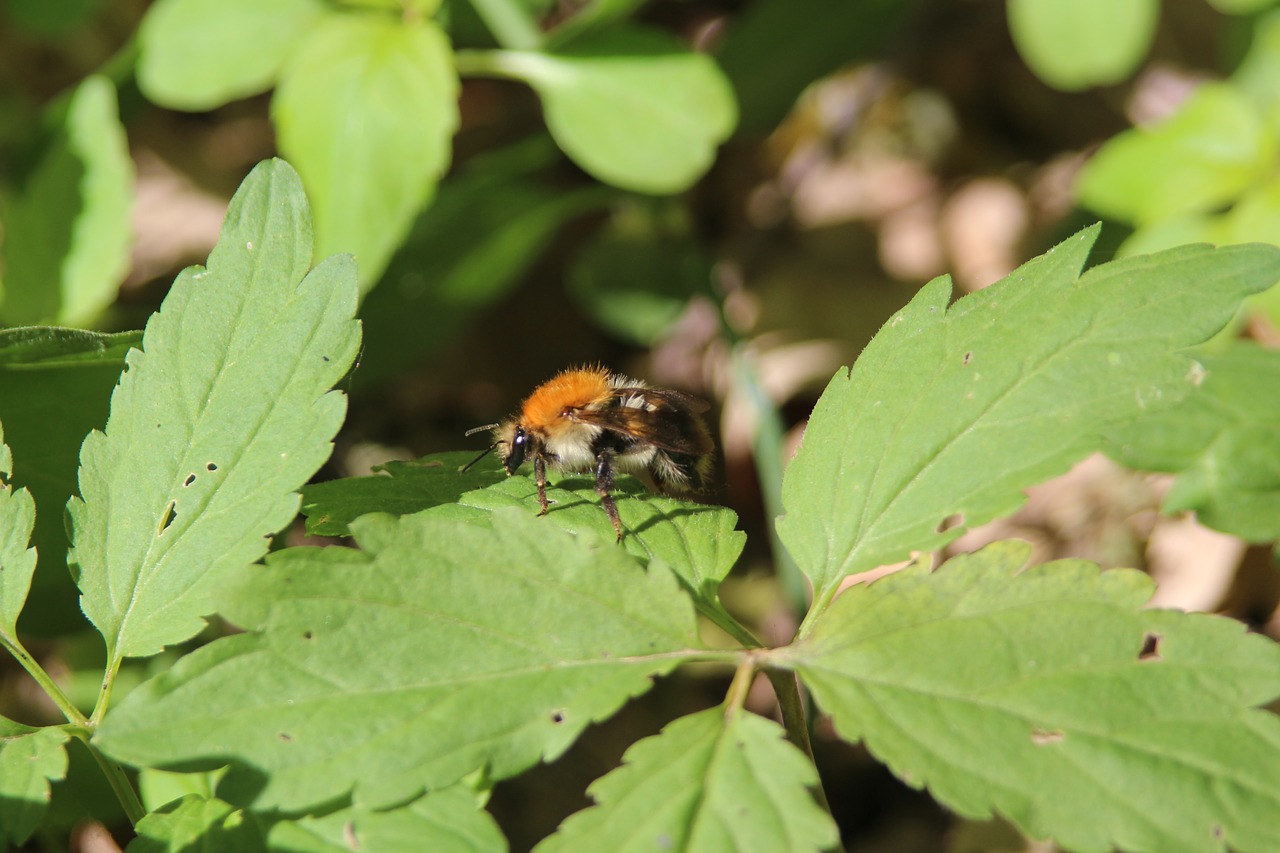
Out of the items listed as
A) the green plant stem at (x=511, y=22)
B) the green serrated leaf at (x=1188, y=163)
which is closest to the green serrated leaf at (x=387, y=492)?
the green plant stem at (x=511, y=22)

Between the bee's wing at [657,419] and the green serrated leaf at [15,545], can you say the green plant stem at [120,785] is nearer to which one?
the green serrated leaf at [15,545]

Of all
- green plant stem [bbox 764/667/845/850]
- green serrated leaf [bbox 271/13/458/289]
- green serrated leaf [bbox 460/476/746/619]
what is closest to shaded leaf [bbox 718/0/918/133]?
green serrated leaf [bbox 271/13/458/289]

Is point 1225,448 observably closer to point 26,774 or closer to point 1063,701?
point 1063,701

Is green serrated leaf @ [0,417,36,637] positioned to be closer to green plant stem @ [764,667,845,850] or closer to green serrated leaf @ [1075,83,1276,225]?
green plant stem @ [764,667,845,850]

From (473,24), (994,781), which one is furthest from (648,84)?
(994,781)

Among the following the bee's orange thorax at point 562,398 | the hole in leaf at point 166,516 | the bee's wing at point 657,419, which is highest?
the hole in leaf at point 166,516

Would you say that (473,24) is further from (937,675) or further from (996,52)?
(937,675)
